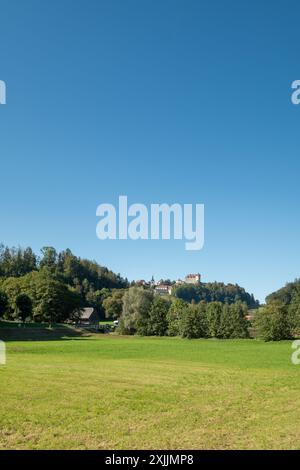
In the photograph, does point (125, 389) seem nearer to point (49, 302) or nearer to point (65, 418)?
point (65, 418)

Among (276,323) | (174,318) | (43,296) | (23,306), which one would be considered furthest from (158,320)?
(23,306)

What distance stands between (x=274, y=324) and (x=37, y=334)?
4575 cm

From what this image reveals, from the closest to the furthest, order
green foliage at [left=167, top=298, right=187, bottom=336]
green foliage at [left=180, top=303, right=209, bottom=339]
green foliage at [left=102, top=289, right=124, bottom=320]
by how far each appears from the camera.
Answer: green foliage at [left=180, top=303, right=209, bottom=339], green foliage at [left=167, top=298, right=187, bottom=336], green foliage at [left=102, top=289, right=124, bottom=320]

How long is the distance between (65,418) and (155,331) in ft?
291

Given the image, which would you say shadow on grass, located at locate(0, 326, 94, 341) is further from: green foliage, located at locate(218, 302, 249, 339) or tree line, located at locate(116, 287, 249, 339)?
green foliage, located at locate(218, 302, 249, 339)

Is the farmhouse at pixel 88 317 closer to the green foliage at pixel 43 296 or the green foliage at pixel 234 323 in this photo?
the green foliage at pixel 43 296

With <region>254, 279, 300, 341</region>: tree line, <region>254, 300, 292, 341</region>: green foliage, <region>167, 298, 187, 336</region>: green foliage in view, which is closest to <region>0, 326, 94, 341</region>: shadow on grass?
<region>167, 298, 187, 336</region>: green foliage

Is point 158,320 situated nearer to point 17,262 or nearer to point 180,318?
point 180,318

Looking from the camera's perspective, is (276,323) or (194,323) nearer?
(276,323)

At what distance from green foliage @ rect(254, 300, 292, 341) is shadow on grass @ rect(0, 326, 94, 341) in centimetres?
3767

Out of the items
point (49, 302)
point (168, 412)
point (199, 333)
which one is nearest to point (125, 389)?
point (168, 412)

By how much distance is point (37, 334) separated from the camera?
274 ft

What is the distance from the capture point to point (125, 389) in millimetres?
22891

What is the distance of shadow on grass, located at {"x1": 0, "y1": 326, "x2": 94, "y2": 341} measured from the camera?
256 feet
